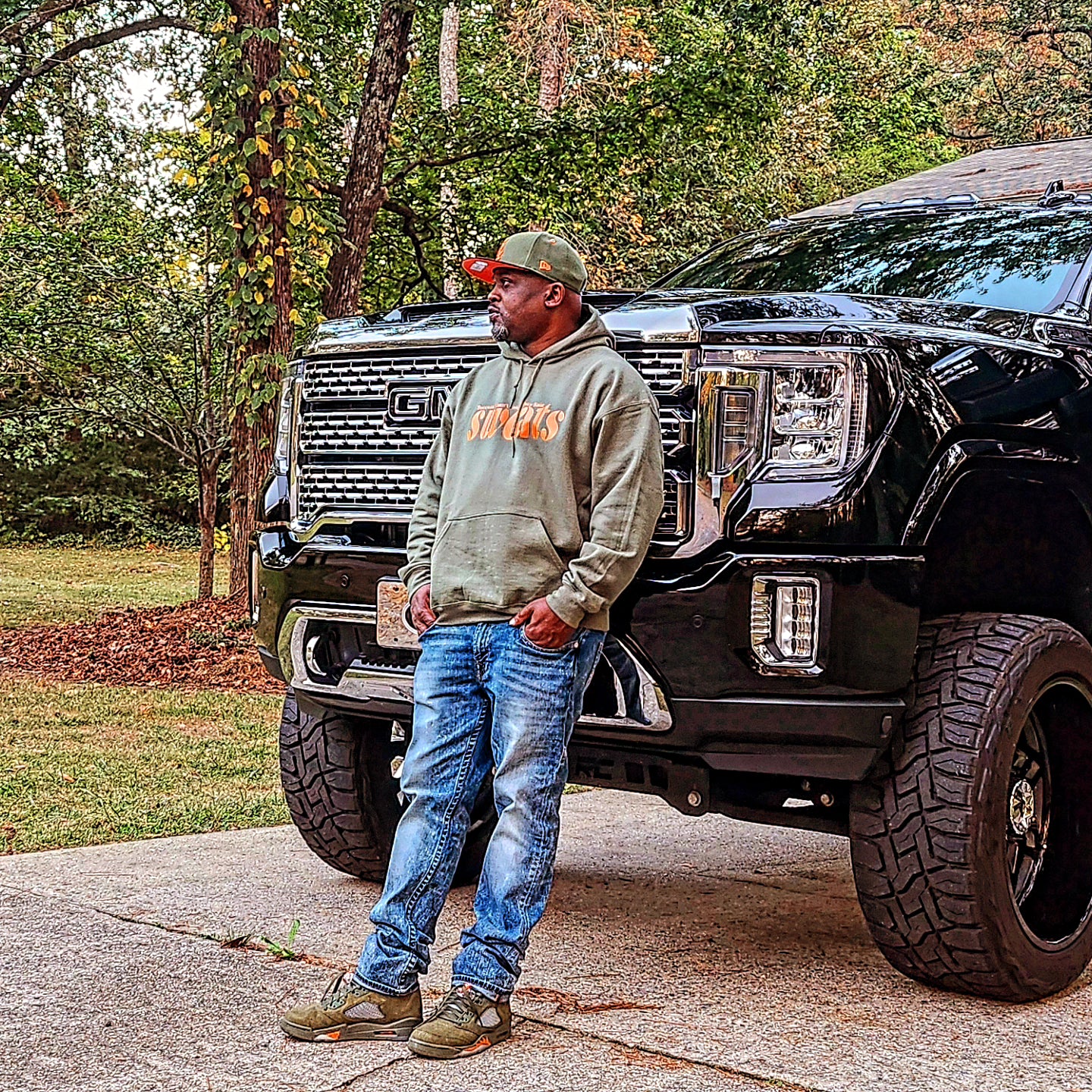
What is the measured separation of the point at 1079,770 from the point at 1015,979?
63 cm

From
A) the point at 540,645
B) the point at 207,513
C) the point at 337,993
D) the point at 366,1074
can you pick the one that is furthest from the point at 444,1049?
the point at 207,513

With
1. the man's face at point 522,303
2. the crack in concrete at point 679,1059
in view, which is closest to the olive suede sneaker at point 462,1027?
the crack in concrete at point 679,1059

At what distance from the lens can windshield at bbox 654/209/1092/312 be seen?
193 inches

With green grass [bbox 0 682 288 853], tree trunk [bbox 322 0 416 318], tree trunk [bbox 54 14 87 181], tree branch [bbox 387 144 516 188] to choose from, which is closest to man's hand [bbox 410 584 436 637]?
green grass [bbox 0 682 288 853]

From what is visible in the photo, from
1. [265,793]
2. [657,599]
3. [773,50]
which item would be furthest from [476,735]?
[773,50]

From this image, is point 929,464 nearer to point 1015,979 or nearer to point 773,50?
point 1015,979

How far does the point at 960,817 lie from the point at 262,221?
8.07 meters

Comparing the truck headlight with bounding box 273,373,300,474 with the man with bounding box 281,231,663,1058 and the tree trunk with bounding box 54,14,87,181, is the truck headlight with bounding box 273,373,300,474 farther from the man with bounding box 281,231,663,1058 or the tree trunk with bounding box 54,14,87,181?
the tree trunk with bounding box 54,14,87,181

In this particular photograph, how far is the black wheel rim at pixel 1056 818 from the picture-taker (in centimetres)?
420

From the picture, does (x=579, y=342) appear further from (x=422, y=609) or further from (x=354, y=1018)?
(x=354, y=1018)

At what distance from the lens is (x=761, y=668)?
12.2ft

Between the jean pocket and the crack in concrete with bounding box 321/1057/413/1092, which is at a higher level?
the jean pocket

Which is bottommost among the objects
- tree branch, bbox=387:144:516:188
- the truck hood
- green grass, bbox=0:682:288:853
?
green grass, bbox=0:682:288:853

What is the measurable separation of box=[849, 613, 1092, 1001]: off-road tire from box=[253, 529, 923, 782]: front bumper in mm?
135
